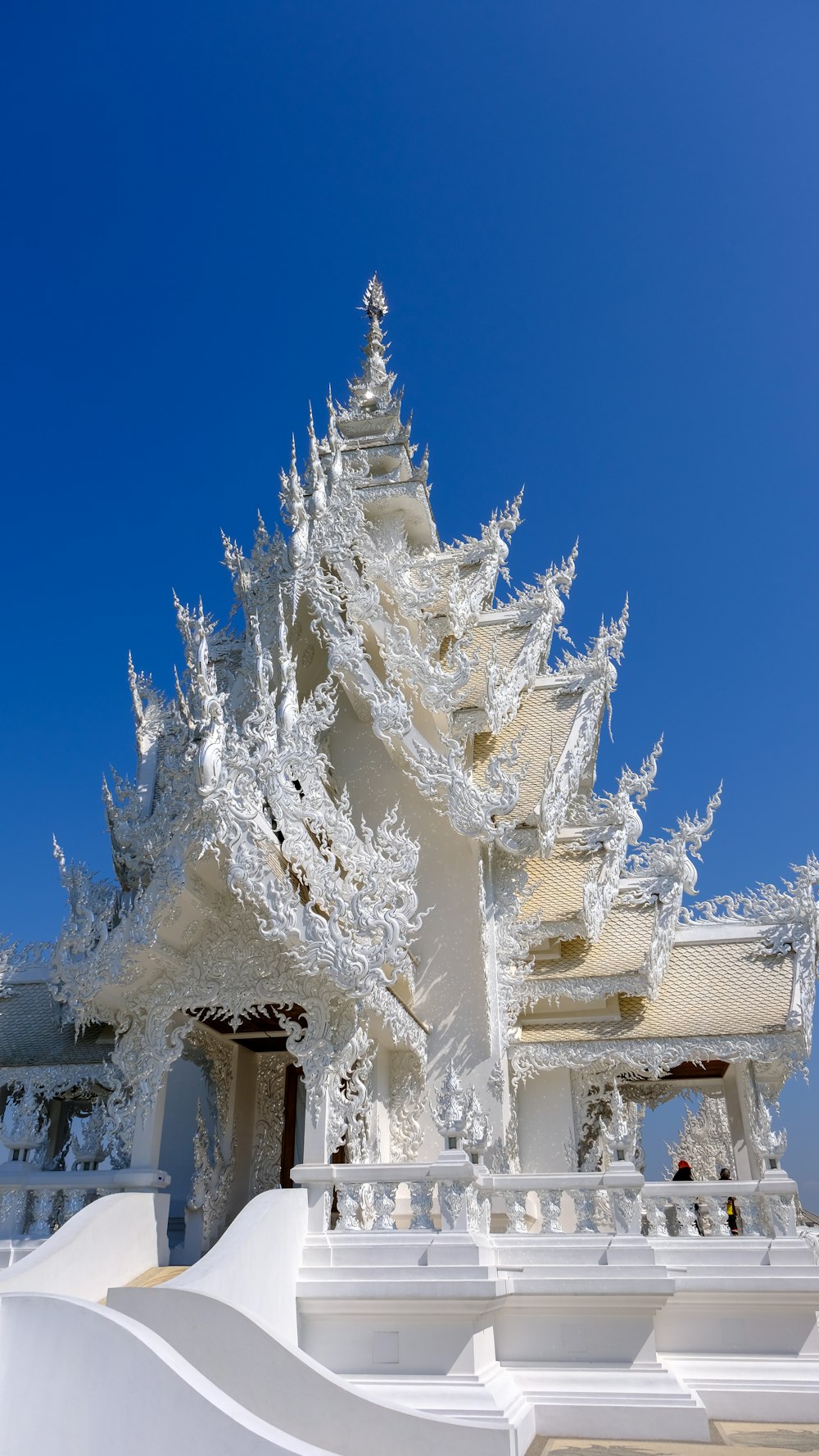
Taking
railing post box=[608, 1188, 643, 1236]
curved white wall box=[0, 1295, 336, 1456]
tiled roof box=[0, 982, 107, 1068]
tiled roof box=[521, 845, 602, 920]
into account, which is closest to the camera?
curved white wall box=[0, 1295, 336, 1456]

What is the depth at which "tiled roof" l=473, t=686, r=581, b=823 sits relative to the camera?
1023 centimetres

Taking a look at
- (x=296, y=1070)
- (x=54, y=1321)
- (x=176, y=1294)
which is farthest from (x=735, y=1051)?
(x=54, y=1321)

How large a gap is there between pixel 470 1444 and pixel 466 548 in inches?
342

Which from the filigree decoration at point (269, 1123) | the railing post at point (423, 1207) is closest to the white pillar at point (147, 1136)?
the railing post at point (423, 1207)

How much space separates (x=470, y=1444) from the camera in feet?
13.8

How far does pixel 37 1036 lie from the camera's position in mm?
8773

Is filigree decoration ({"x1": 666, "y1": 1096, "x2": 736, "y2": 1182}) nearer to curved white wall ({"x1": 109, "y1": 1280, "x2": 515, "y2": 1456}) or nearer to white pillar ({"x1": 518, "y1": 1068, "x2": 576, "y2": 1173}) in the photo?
white pillar ({"x1": 518, "y1": 1068, "x2": 576, "y2": 1173})

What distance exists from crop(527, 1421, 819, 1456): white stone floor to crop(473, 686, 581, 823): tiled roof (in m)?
5.03

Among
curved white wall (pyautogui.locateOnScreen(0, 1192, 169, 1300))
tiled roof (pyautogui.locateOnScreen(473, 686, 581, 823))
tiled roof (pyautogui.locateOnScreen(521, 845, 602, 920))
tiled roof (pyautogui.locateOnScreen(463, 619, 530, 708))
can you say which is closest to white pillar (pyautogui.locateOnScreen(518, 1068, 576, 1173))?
tiled roof (pyautogui.locateOnScreen(521, 845, 602, 920))

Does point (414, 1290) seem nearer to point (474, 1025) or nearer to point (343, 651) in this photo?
point (474, 1025)

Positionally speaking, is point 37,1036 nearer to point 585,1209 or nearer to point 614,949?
point 585,1209

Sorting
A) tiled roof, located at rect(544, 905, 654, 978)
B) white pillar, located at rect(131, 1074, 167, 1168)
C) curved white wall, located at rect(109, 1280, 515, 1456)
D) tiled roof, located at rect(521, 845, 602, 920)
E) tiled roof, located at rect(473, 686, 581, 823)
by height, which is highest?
tiled roof, located at rect(473, 686, 581, 823)

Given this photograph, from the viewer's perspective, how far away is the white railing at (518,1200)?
20.6ft

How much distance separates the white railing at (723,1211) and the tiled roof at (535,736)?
11.6 ft
